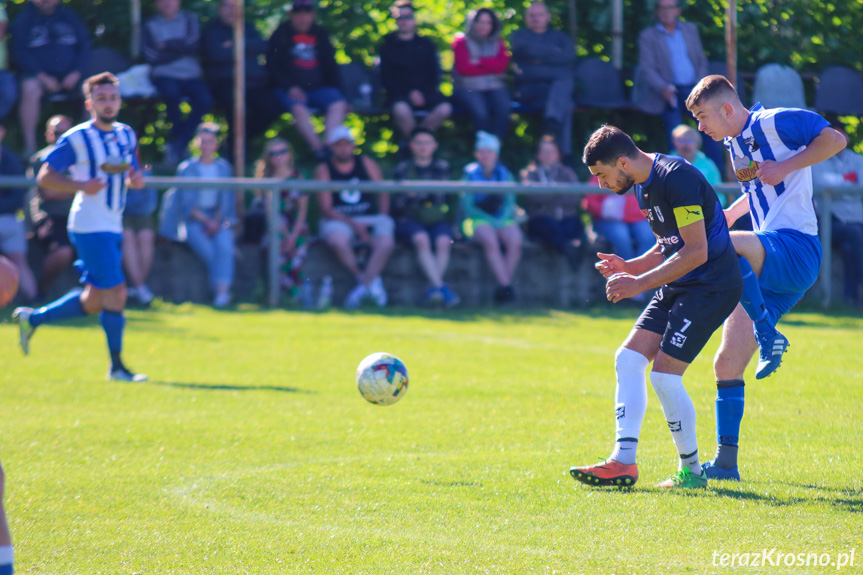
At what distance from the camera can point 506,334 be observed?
38.2 feet

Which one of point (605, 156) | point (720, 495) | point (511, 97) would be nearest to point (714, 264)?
point (605, 156)

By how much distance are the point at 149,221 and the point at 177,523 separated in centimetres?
901

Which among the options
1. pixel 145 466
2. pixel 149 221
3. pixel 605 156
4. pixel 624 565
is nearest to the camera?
pixel 624 565

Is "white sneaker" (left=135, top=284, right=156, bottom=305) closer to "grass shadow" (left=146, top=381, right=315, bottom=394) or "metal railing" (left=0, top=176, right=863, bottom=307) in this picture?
"metal railing" (left=0, top=176, right=863, bottom=307)

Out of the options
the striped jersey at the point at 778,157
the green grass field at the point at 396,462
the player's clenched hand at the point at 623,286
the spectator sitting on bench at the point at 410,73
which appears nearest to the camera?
the green grass field at the point at 396,462

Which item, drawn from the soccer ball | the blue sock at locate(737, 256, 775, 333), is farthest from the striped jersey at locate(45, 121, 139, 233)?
the blue sock at locate(737, 256, 775, 333)

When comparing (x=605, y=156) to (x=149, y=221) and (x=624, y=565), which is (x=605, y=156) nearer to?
(x=624, y=565)

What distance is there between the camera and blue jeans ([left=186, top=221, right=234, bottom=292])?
13406mm

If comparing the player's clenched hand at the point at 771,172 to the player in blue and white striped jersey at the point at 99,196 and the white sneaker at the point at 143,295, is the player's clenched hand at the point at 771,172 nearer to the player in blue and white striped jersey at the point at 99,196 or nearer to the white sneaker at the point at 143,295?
the player in blue and white striped jersey at the point at 99,196

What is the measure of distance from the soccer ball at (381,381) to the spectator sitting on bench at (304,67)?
8.26 metres

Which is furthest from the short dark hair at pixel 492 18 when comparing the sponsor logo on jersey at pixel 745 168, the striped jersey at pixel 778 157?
the sponsor logo on jersey at pixel 745 168

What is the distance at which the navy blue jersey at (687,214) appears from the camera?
5168 millimetres

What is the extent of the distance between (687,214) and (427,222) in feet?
27.9

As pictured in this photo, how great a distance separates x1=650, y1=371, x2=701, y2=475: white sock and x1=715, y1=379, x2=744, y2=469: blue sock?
0.25m
